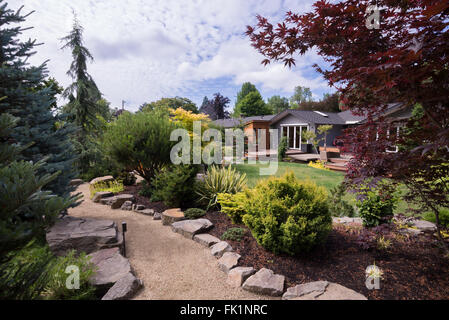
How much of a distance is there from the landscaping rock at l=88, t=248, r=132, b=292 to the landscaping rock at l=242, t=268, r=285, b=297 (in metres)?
1.49

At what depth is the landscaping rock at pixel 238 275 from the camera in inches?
104

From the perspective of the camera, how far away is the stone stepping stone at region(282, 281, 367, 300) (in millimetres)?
2185

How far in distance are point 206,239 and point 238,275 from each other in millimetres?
1145

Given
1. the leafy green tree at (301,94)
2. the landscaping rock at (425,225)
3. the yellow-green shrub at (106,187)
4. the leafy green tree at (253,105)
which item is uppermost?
the leafy green tree at (301,94)

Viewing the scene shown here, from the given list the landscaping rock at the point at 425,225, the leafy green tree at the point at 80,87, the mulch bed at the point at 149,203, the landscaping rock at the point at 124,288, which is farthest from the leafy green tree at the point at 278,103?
the landscaping rock at the point at 124,288

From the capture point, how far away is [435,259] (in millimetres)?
2627

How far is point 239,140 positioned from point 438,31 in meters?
12.9

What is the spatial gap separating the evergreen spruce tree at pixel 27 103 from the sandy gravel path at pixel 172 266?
166 cm

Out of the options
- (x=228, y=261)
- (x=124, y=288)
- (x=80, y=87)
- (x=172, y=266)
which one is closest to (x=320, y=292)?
(x=228, y=261)

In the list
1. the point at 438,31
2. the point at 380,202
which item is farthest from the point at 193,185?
the point at 438,31

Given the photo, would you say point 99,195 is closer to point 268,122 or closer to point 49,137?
point 49,137

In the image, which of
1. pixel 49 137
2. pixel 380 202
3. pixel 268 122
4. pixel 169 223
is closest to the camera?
pixel 380 202

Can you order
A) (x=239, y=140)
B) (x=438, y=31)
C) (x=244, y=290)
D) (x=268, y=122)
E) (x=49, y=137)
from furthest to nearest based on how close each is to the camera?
(x=268, y=122), (x=239, y=140), (x=49, y=137), (x=244, y=290), (x=438, y=31)

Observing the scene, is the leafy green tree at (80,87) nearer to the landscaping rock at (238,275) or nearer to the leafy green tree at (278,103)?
the landscaping rock at (238,275)
